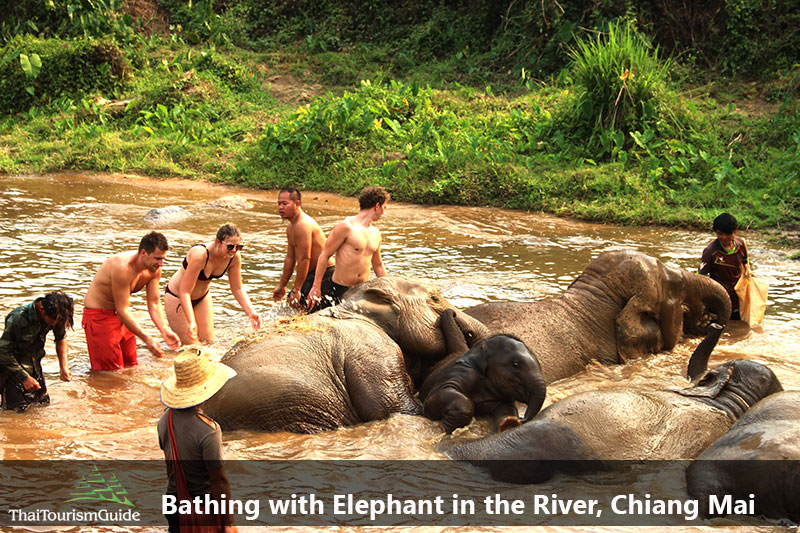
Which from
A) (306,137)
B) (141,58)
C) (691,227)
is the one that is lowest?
(691,227)

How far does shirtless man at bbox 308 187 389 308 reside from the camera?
743 cm

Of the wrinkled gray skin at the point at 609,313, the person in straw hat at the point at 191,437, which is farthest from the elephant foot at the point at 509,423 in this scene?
the person in straw hat at the point at 191,437

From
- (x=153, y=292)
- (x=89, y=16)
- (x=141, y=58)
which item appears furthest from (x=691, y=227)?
(x=89, y=16)

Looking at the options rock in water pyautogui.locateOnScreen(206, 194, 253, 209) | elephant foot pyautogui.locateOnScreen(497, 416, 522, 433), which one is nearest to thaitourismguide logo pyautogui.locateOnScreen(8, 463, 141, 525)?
elephant foot pyautogui.locateOnScreen(497, 416, 522, 433)

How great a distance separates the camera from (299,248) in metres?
8.35

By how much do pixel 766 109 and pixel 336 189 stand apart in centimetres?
765

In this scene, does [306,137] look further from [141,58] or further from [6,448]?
[6,448]

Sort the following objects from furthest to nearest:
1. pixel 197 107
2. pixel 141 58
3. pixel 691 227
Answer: pixel 141 58 < pixel 197 107 < pixel 691 227

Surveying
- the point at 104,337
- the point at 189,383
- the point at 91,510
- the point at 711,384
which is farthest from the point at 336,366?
the point at 711,384

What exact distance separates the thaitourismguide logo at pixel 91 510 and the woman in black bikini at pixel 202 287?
7.04 feet

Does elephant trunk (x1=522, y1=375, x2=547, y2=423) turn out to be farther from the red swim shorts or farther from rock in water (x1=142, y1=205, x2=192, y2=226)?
rock in water (x1=142, y1=205, x2=192, y2=226)

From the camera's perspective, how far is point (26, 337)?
5.81 metres

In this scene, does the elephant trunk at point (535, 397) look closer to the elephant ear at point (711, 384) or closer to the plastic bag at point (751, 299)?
the elephant ear at point (711, 384)

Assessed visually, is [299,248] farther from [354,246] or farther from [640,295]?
[640,295]
